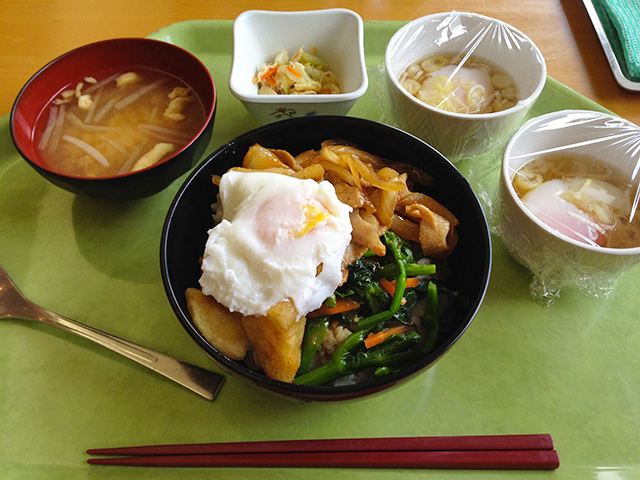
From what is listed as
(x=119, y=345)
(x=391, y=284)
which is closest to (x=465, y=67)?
(x=391, y=284)

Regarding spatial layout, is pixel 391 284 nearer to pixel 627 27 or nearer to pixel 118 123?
pixel 118 123

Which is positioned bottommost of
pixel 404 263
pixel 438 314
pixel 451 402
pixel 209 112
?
pixel 451 402

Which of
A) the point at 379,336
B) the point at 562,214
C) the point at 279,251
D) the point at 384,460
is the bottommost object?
the point at 384,460

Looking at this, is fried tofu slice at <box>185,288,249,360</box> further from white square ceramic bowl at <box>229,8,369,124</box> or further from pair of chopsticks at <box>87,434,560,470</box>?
white square ceramic bowl at <box>229,8,369,124</box>

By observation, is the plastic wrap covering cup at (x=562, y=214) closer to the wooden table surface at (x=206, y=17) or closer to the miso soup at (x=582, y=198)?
the miso soup at (x=582, y=198)

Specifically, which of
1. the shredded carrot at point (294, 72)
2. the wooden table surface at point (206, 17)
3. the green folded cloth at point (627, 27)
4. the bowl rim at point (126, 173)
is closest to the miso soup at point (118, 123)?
the bowl rim at point (126, 173)

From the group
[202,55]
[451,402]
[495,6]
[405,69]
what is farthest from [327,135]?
[495,6]

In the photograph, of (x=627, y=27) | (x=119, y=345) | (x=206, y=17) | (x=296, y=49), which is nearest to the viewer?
(x=119, y=345)

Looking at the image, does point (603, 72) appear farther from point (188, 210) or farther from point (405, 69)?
point (188, 210)

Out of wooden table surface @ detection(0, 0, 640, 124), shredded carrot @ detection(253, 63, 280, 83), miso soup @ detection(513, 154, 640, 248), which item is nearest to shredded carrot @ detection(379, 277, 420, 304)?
miso soup @ detection(513, 154, 640, 248)
